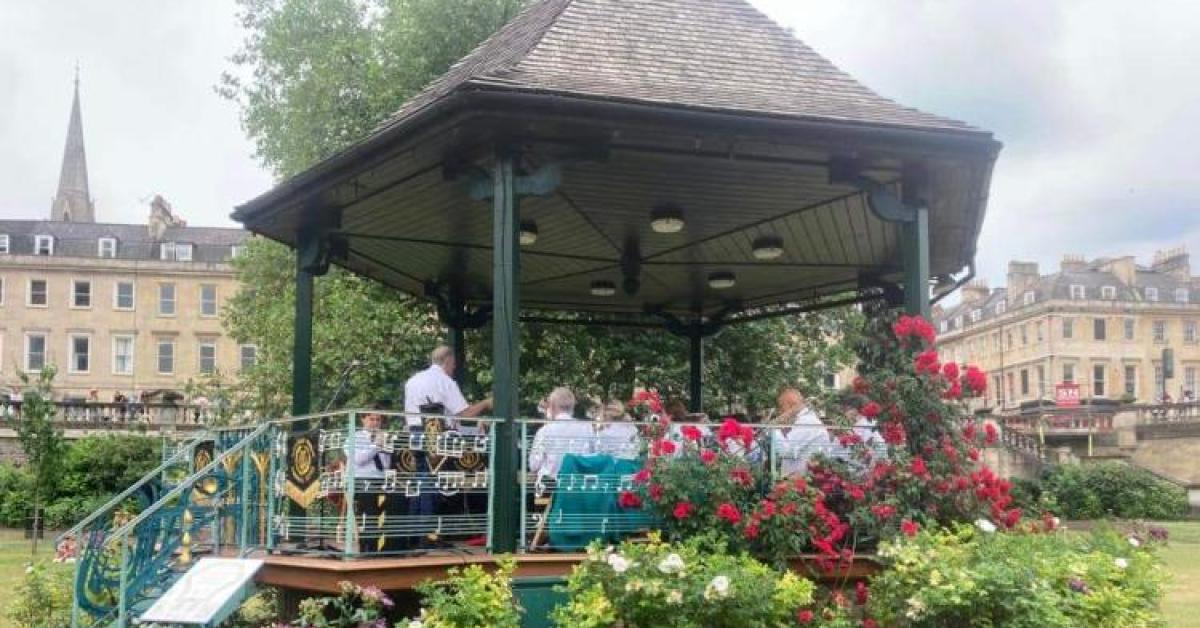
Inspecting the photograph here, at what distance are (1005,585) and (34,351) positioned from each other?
262ft

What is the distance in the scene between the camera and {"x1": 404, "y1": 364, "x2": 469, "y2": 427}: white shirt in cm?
977

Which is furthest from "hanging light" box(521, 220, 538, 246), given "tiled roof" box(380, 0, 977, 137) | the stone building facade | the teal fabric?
the stone building facade

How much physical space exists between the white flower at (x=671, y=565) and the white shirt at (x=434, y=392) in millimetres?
3326

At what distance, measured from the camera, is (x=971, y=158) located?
31.0 ft

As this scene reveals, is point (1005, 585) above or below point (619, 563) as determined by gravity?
below

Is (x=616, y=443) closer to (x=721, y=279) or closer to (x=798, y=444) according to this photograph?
(x=798, y=444)

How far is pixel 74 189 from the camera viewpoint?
107562mm

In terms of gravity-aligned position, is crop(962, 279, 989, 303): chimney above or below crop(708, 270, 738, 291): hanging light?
above

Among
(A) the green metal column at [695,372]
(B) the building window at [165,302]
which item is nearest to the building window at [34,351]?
(B) the building window at [165,302]

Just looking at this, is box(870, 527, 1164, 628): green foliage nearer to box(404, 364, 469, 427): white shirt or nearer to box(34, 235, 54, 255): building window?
box(404, 364, 469, 427): white shirt

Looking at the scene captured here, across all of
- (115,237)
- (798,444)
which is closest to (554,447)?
(798,444)

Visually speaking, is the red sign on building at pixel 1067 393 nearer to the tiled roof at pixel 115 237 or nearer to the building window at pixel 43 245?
the tiled roof at pixel 115 237

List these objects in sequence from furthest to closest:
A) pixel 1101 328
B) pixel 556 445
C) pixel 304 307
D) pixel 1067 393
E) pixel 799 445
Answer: pixel 1101 328 < pixel 1067 393 < pixel 304 307 < pixel 799 445 < pixel 556 445

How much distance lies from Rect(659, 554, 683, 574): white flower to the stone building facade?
72.9m
